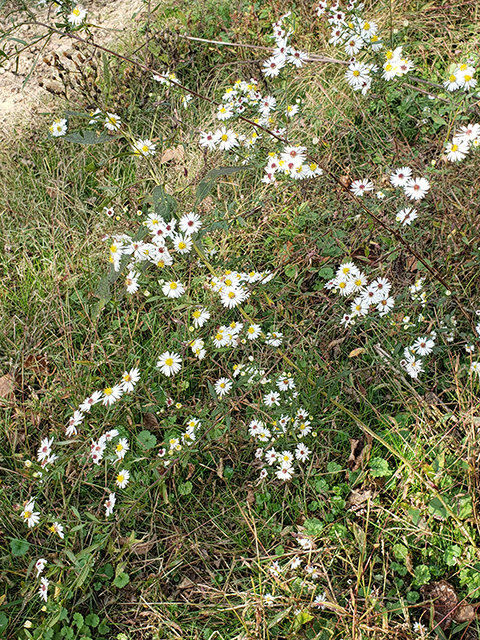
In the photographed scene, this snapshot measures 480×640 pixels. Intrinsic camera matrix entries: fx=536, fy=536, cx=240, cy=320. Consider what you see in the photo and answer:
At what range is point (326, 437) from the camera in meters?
2.07

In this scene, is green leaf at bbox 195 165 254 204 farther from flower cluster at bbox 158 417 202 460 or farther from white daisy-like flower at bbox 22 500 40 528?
white daisy-like flower at bbox 22 500 40 528

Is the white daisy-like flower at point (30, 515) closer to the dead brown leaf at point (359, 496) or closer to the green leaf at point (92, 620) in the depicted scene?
the green leaf at point (92, 620)

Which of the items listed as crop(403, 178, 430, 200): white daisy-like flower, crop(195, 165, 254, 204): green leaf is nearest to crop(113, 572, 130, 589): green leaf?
crop(195, 165, 254, 204): green leaf

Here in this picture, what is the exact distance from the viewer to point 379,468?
194cm

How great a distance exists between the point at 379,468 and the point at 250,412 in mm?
511

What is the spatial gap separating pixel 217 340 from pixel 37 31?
3.39 m

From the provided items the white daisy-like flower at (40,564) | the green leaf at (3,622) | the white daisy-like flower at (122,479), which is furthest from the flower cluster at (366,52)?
the green leaf at (3,622)

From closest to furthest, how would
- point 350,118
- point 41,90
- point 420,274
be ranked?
1. point 420,274
2. point 350,118
3. point 41,90

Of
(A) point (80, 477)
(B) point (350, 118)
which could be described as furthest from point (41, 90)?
(A) point (80, 477)

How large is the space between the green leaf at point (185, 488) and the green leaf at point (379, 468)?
677 mm

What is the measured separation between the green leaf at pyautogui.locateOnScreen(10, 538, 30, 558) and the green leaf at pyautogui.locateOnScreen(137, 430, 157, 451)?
20.8 inches

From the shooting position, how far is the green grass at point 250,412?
1764 mm

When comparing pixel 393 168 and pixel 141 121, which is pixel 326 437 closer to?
pixel 393 168

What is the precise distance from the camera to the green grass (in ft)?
5.79
